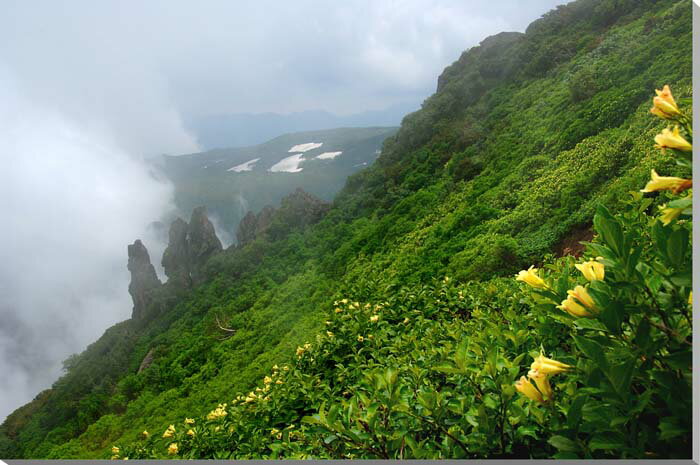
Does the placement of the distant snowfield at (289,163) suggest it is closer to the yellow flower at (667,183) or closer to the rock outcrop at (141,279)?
the yellow flower at (667,183)

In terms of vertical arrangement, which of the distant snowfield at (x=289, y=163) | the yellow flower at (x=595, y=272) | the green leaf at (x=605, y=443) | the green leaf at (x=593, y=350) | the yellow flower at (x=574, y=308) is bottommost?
the green leaf at (x=605, y=443)

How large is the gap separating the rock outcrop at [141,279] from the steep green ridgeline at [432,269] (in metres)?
2.57

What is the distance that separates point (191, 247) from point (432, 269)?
20.0 m

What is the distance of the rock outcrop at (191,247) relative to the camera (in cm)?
2261

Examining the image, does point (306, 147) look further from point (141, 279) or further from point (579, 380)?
point (141, 279)

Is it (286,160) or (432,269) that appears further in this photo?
(432,269)

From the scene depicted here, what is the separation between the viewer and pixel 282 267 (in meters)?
15.5

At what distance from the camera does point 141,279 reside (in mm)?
23375

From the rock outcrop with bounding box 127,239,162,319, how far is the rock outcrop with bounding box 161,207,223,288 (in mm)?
1464

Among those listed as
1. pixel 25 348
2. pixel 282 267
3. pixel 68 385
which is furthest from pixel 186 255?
pixel 25 348

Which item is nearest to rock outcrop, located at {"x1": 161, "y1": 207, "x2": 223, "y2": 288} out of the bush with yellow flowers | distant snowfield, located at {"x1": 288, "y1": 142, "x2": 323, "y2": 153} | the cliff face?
the cliff face

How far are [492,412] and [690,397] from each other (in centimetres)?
44

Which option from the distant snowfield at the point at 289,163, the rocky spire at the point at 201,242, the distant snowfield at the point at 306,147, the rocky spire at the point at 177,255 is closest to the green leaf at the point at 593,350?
the distant snowfield at the point at 306,147

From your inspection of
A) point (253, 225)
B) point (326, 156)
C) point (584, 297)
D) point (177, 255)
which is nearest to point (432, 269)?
point (326, 156)
